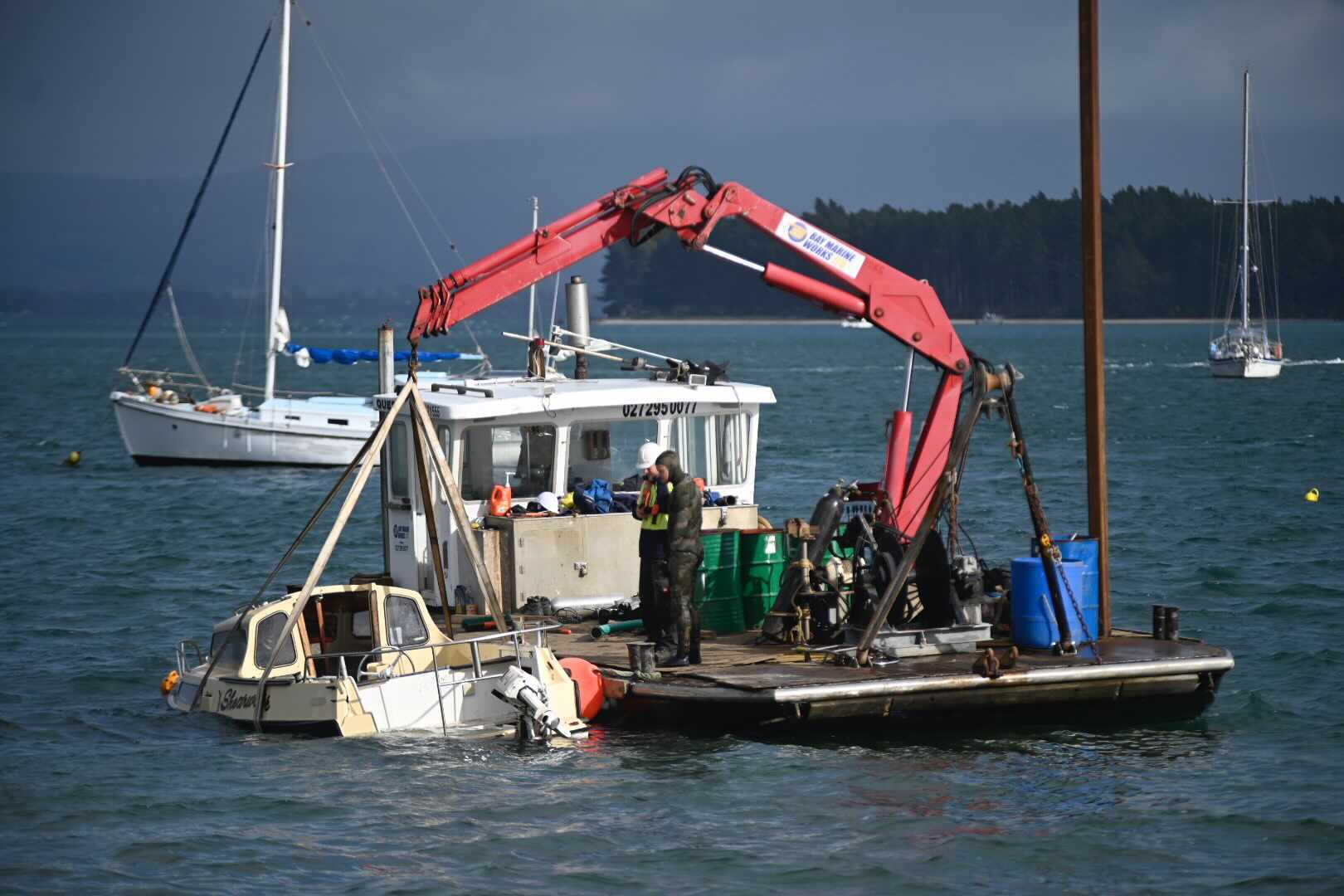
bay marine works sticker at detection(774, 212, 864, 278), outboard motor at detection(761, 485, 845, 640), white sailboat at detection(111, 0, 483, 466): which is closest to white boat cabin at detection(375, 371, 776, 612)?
bay marine works sticker at detection(774, 212, 864, 278)

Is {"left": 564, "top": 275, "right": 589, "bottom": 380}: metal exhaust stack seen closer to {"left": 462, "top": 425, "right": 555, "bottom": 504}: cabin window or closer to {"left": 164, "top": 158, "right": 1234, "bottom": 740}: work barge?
{"left": 164, "top": 158, "right": 1234, "bottom": 740}: work barge

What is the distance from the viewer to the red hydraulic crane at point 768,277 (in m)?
17.0

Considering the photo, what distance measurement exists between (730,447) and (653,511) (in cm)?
337

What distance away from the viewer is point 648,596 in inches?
587

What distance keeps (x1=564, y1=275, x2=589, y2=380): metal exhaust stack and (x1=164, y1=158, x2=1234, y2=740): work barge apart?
0.12 feet

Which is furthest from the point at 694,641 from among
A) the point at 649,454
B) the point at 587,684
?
the point at 649,454

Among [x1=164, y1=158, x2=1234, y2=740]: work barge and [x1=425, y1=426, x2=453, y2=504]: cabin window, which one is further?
[x1=425, y1=426, x2=453, y2=504]: cabin window

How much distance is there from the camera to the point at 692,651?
48.0 ft

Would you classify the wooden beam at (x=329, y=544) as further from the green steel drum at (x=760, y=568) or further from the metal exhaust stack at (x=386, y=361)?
the metal exhaust stack at (x=386, y=361)

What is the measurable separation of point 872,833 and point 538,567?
17.2ft

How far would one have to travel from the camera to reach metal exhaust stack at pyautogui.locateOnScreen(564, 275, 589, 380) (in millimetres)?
19078

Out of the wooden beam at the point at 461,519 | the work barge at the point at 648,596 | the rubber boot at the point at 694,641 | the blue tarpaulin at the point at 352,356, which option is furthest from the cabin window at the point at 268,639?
the blue tarpaulin at the point at 352,356

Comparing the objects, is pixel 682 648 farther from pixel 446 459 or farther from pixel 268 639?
pixel 446 459

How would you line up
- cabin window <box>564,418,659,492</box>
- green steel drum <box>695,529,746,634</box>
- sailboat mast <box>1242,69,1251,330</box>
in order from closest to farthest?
green steel drum <box>695,529,746,634</box>
cabin window <box>564,418,659,492</box>
sailboat mast <box>1242,69,1251,330</box>
